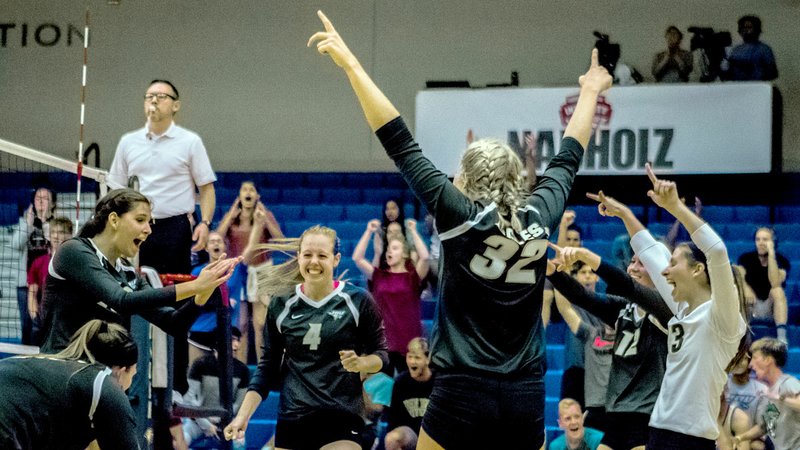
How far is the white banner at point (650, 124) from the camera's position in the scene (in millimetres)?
14508

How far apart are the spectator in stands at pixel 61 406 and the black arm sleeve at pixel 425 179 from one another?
1539mm

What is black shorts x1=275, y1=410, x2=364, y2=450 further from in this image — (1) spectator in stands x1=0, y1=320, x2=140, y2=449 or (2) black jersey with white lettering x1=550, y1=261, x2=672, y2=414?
(1) spectator in stands x1=0, y1=320, x2=140, y2=449

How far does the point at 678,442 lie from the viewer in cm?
520

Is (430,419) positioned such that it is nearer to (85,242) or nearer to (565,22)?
(85,242)

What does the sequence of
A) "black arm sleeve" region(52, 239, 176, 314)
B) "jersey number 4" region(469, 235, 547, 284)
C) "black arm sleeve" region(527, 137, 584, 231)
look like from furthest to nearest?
"black arm sleeve" region(52, 239, 176, 314) → "black arm sleeve" region(527, 137, 584, 231) → "jersey number 4" region(469, 235, 547, 284)

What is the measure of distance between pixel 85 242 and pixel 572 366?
4889mm

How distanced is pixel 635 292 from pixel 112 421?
263 centimetres

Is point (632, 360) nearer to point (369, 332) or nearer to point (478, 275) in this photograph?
point (369, 332)

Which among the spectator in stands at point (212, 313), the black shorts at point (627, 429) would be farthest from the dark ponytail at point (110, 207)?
the black shorts at point (627, 429)

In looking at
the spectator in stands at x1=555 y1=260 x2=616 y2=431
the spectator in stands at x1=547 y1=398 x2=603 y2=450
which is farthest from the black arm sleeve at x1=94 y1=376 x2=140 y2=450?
the spectator in stands at x1=555 y1=260 x2=616 y2=431

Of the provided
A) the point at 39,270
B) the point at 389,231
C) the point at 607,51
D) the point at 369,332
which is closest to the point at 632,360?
the point at 369,332

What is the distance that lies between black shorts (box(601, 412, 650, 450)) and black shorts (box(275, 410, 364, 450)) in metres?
1.44

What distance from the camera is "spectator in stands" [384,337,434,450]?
887cm

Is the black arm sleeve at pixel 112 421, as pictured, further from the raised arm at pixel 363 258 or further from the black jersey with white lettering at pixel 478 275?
the raised arm at pixel 363 258
